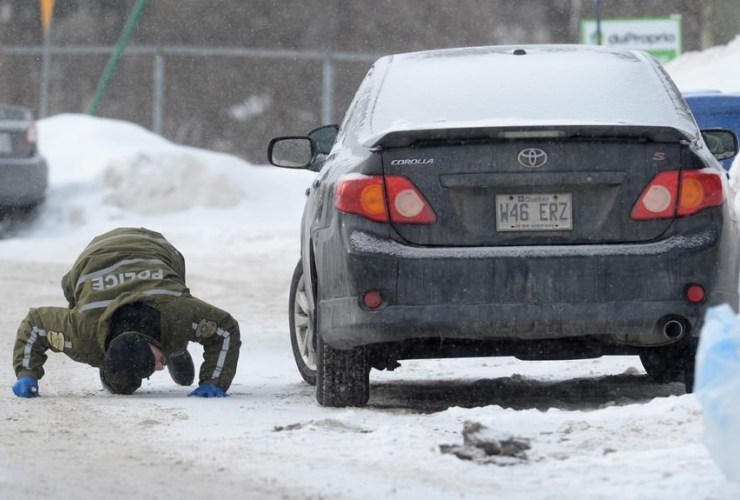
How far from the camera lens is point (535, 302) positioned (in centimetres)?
548

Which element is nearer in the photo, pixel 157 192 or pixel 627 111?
pixel 627 111

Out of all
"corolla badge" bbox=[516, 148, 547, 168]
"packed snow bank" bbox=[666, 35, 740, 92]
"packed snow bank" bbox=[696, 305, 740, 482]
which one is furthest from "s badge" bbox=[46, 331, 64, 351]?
"packed snow bank" bbox=[666, 35, 740, 92]

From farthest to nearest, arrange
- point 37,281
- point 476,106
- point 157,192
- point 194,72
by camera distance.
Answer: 1. point 194,72
2. point 157,192
3. point 37,281
4. point 476,106

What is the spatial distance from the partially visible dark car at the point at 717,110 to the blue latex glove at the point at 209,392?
14.7 feet

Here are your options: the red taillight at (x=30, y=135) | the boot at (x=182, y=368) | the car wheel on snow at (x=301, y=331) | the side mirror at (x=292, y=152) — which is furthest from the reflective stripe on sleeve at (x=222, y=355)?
the red taillight at (x=30, y=135)

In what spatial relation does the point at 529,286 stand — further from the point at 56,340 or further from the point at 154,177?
the point at 154,177

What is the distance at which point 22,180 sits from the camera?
666 inches

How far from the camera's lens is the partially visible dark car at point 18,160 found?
16.7 metres

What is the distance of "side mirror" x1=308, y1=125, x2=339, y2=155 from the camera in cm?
750

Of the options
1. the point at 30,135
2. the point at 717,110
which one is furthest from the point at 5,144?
the point at 717,110

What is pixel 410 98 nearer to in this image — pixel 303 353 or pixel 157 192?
pixel 303 353

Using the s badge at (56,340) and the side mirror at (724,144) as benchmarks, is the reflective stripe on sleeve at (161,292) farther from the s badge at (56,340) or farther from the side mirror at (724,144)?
the side mirror at (724,144)

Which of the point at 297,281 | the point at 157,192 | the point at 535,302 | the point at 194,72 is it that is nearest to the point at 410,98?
the point at 535,302

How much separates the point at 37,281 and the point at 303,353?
6270mm
